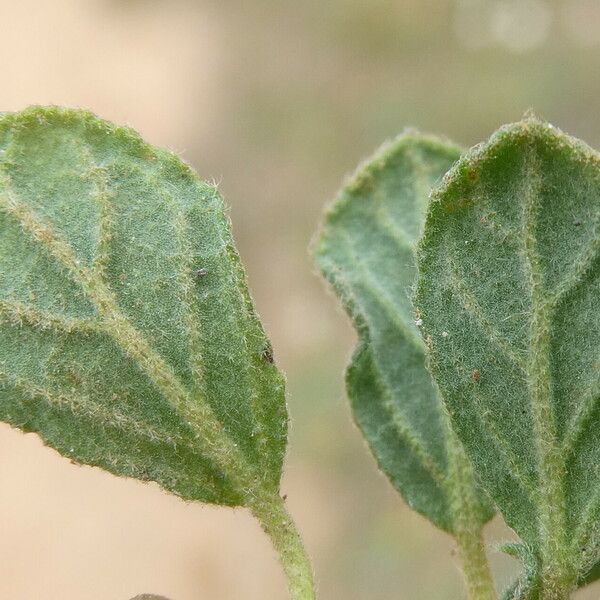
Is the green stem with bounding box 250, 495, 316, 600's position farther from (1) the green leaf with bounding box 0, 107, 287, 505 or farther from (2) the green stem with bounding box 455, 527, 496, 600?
(2) the green stem with bounding box 455, 527, 496, 600

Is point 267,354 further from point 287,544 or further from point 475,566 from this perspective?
point 475,566

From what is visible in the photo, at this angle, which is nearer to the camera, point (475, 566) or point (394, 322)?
point (475, 566)

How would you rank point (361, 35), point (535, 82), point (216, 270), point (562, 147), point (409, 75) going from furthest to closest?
1. point (361, 35)
2. point (409, 75)
3. point (535, 82)
4. point (216, 270)
5. point (562, 147)

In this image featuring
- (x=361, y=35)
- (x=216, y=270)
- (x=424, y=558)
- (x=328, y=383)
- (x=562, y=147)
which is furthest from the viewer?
(x=361, y=35)

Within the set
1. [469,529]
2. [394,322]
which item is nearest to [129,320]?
[394,322]

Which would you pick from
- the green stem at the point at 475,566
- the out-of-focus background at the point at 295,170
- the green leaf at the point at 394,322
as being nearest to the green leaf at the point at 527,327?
the green stem at the point at 475,566

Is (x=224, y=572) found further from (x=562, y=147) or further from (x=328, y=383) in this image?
(x=562, y=147)

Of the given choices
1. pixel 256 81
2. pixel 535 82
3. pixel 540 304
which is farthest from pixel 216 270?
pixel 256 81
